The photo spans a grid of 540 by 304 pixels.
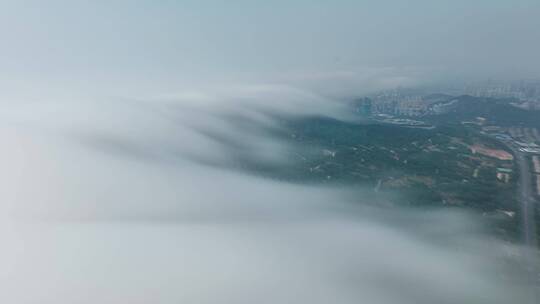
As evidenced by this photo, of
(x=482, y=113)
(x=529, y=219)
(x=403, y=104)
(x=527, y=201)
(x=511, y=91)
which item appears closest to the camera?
(x=529, y=219)

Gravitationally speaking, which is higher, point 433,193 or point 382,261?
point 433,193

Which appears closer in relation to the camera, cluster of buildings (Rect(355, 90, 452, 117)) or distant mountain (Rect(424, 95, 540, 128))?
distant mountain (Rect(424, 95, 540, 128))

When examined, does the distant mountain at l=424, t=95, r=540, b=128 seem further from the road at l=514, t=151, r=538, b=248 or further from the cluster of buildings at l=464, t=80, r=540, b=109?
the road at l=514, t=151, r=538, b=248

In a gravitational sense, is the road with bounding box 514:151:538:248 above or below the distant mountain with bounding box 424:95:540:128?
below

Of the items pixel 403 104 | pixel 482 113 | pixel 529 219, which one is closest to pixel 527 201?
pixel 529 219

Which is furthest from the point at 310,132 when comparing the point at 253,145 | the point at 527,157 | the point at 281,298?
the point at 281,298

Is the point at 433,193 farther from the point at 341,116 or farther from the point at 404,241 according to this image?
the point at 341,116

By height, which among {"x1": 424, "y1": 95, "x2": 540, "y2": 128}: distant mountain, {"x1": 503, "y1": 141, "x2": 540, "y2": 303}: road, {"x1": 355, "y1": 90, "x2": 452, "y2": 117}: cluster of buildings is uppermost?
{"x1": 355, "y1": 90, "x2": 452, "y2": 117}: cluster of buildings

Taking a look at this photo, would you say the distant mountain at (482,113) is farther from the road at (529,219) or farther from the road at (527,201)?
the road at (527,201)

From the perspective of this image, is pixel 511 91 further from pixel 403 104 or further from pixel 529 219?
pixel 529 219

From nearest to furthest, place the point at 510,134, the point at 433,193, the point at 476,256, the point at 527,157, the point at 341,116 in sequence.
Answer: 1. the point at 476,256
2. the point at 433,193
3. the point at 527,157
4. the point at 510,134
5. the point at 341,116


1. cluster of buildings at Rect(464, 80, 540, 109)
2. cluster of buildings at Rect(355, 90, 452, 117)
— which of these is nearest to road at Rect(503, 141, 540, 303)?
cluster of buildings at Rect(355, 90, 452, 117)
